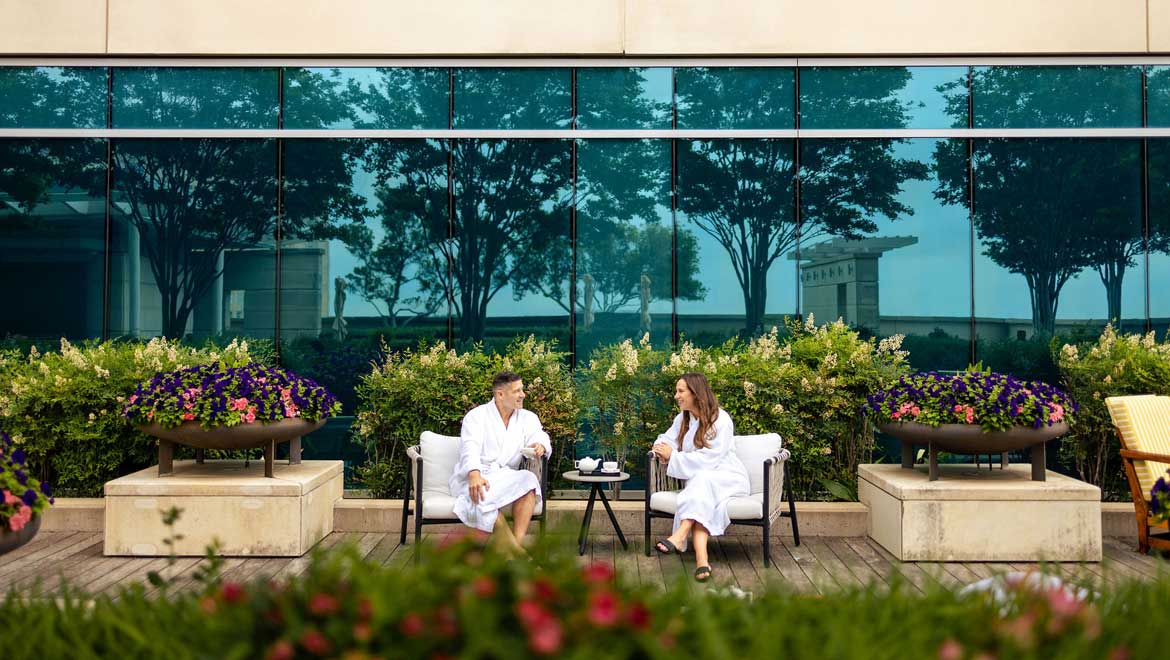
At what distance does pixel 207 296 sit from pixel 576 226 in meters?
3.46

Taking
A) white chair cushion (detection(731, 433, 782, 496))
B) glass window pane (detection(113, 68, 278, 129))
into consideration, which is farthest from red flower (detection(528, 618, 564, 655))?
glass window pane (detection(113, 68, 278, 129))

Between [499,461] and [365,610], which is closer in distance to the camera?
[365,610]

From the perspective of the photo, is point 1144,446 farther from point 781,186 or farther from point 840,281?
point 781,186

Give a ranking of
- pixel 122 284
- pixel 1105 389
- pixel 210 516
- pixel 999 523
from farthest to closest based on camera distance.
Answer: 1. pixel 122 284
2. pixel 1105 389
3. pixel 210 516
4. pixel 999 523

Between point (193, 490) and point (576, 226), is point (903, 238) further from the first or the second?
point (193, 490)

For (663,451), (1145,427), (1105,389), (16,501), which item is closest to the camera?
(16,501)

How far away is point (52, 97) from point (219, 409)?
4.72m

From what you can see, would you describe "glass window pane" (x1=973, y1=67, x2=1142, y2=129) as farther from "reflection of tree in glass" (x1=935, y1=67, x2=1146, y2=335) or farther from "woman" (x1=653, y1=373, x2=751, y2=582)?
"woman" (x1=653, y1=373, x2=751, y2=582)

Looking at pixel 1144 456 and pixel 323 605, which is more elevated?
pixel 323 605

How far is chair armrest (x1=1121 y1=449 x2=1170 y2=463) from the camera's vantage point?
671 centimetres

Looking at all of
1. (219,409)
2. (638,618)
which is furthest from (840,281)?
(638,618)

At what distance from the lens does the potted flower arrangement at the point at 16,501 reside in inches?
164

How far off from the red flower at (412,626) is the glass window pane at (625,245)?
7.30m

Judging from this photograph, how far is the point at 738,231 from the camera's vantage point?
9.38 meters
